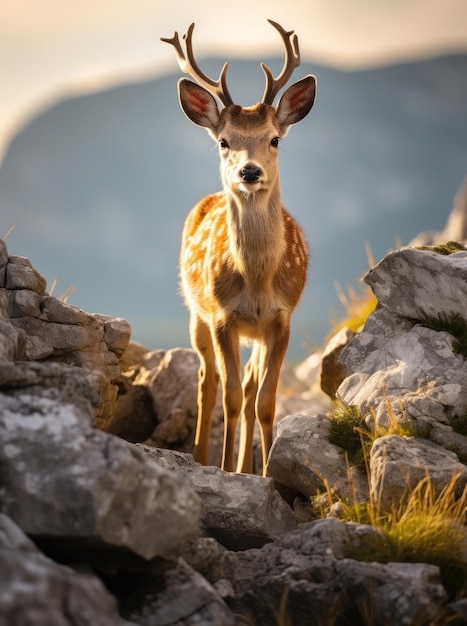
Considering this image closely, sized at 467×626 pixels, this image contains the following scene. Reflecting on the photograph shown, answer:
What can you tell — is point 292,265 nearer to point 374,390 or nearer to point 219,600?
point 374,390

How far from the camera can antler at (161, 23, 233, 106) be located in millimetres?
8898

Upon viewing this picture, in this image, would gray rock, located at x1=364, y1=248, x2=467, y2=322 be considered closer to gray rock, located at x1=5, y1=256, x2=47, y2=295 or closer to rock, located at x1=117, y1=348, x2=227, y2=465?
gray rock, located at x1=5, y1=256, x2=47, y2=295

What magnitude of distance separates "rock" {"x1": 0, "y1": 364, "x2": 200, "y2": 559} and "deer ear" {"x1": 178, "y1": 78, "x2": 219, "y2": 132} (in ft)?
15.4

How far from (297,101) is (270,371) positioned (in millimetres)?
2607

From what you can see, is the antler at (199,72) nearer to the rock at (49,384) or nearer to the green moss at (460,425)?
the green moss at (460,425)

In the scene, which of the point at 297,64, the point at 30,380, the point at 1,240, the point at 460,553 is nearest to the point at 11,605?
the point at 30,380

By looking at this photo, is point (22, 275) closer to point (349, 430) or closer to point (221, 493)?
point (221, 493)

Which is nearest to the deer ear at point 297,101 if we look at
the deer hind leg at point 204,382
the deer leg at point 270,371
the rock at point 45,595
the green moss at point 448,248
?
the green moss at point 448,248

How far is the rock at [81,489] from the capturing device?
4.33m

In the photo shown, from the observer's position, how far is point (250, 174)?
793 cm

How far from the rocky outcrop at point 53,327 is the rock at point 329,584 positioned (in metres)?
2.75

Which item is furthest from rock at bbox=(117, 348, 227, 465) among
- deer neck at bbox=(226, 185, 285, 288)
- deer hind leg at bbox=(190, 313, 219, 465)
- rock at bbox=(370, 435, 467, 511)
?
rock at bbox=(370, 435, 467, 511)

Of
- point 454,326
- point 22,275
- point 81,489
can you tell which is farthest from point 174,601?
point 22,275

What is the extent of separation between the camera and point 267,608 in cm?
507
